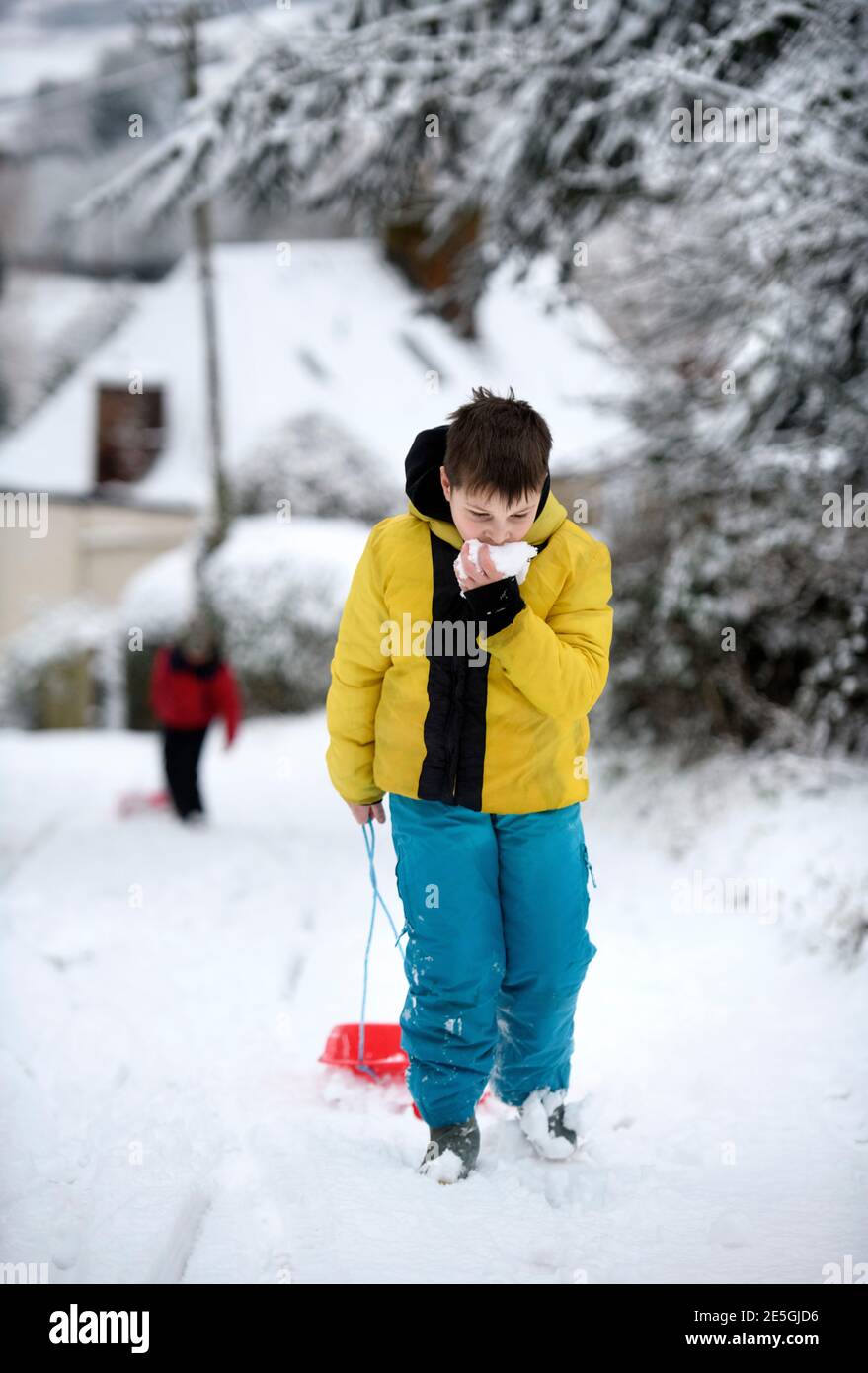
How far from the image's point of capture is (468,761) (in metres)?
2.16

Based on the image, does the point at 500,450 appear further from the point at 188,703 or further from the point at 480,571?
the point at 188,703

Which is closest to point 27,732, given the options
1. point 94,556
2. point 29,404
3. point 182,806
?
point 94,556

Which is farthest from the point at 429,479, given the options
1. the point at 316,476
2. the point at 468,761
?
the point at 316,476

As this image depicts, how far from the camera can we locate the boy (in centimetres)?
213

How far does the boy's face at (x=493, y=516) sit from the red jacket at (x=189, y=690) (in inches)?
194

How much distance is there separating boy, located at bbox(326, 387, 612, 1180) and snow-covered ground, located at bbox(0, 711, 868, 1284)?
23cm

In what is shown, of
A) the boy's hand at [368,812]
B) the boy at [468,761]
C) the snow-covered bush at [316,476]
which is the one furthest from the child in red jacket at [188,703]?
the snow-covered bush at [316,476]

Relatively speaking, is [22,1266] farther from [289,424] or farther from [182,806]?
[289,424]

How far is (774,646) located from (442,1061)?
12.9 ft

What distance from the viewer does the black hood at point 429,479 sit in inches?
84.1

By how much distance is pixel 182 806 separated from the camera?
691 cm

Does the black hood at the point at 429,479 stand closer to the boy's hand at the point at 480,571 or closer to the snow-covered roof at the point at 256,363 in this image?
the boy's hand at the point at 480,571

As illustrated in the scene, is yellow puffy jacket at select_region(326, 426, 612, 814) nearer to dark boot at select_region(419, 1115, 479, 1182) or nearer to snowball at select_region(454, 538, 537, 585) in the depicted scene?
snowball at select_region(454, 538, 537, 585)

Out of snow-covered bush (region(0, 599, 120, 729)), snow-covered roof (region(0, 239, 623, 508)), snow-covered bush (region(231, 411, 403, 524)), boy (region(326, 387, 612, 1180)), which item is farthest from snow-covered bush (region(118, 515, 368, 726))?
boy (region(326, 387, 612, 1180))
